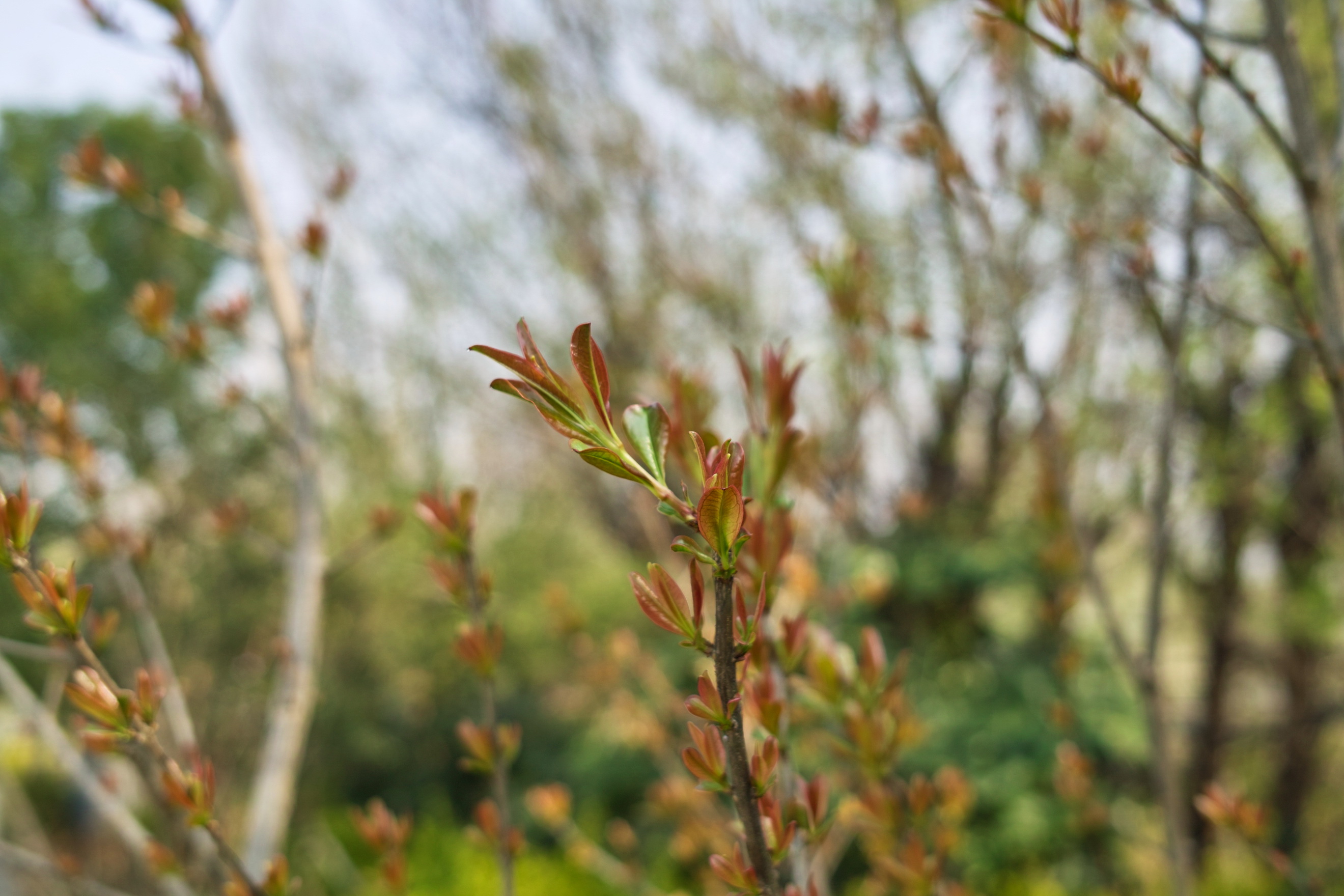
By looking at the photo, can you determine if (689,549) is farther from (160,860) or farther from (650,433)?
(160,860)

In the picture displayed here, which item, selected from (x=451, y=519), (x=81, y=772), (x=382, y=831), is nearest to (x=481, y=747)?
(x=382, y=831)

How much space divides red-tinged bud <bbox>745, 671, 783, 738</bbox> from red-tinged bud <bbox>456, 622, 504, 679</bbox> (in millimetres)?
342

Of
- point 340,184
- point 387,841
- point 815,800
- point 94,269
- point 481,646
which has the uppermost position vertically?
point 340,184

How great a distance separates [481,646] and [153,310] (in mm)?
923

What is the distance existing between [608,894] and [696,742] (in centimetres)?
471

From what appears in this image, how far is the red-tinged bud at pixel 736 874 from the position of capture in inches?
22.9

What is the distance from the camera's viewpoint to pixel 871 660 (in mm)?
890

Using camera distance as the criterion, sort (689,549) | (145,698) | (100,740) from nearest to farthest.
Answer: (689,549) → (145,698) → (100,740)

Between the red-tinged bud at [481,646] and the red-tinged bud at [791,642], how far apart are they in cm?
31

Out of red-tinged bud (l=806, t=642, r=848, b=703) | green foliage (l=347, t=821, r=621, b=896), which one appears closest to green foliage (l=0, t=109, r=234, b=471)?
green foliage (l=347, t=821, r=621, b=896)

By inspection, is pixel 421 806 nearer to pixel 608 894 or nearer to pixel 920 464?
pixel 608 894

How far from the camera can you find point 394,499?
7.45 metres

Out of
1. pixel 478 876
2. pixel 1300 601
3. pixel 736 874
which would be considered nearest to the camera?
pixel 736 874

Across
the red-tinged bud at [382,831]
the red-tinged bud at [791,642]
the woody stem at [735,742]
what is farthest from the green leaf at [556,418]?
the red-tinged bud at [382,831]
